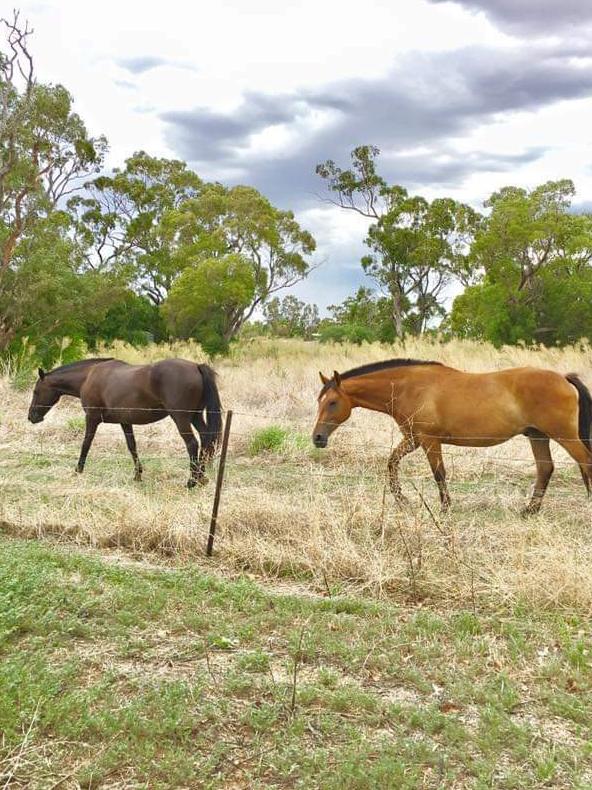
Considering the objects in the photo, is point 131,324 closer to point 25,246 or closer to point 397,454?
point 25,246

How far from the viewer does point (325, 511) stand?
5.64 metres

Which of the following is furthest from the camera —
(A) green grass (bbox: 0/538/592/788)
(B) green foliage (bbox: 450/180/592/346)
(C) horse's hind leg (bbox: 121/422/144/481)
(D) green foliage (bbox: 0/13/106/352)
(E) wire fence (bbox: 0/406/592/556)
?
(B) green foliage (bbox: 450/180/592/346)

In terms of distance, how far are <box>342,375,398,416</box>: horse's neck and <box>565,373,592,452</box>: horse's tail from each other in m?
1.75

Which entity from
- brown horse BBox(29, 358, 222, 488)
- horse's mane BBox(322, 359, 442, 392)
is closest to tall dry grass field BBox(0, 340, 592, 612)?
brown horse BBox(29, 358, 222, 488)

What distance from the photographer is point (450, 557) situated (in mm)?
4867

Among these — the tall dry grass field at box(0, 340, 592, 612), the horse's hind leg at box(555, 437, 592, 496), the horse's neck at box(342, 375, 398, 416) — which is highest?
the horse's neck at box(342, 375, 398, 416)

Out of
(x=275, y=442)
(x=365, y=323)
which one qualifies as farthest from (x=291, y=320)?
(x=275, y=442)

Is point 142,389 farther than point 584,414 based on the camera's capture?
Yes

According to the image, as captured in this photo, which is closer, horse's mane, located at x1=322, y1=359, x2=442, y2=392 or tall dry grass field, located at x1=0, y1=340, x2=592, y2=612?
tall dry grass field, located at x1=0, y1=340, x2=592, y2=612

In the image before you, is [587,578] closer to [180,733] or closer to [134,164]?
[180,733]

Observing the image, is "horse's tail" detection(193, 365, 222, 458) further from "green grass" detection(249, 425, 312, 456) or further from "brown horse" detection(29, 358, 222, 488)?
"green grass" detection(249, 425, 312, 456)

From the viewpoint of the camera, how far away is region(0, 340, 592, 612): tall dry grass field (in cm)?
471

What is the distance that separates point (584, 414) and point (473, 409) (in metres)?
1.10

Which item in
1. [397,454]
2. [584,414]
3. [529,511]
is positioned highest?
[584,414]
